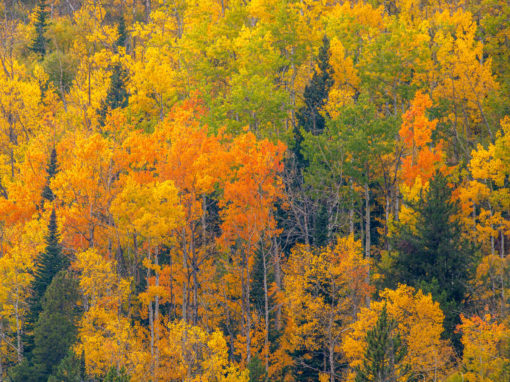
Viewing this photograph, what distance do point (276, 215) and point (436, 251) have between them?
11896 millimetres

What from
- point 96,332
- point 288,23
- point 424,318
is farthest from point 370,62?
point 96,332

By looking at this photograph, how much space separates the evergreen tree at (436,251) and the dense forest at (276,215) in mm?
134

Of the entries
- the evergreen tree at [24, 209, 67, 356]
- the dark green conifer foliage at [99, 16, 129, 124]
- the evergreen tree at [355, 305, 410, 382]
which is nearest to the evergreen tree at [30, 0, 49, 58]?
the dark green conifer foliage at [99, 16, 129, 124]

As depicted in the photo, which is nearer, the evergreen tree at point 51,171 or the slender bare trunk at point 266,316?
the slender bare trunk at point 266,316

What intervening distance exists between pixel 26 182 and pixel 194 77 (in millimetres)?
17454

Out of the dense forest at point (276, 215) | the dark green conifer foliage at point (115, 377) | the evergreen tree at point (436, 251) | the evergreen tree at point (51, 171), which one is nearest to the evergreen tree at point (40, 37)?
the dense forest at point (276, 215)

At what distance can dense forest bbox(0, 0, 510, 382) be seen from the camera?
39.6 metres

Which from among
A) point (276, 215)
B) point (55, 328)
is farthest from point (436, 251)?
point (55, 328)

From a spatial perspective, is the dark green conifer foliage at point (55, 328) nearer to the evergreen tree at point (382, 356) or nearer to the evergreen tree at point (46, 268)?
the evergreen tree at point (46, 268)

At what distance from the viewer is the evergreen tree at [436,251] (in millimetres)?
39219

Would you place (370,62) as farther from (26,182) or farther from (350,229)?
(26,182)

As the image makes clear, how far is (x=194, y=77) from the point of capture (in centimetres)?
6019

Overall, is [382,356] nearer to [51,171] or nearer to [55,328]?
[55,328]

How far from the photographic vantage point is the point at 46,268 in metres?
48.2
